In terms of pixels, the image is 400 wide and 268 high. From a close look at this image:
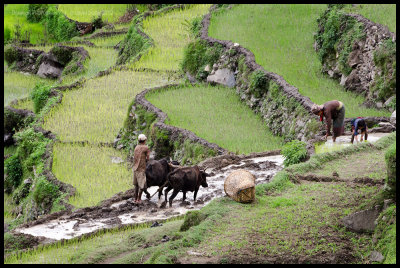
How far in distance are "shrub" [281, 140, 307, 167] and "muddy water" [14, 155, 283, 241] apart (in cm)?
51

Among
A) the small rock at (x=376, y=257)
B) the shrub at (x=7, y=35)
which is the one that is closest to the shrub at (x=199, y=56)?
the small rock at (x=376, y=257)

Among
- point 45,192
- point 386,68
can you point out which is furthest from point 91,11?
point 386,68

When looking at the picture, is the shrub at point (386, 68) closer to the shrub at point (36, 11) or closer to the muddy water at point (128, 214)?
the muddy water at point (128, 214)

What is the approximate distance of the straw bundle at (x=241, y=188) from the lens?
476 inches

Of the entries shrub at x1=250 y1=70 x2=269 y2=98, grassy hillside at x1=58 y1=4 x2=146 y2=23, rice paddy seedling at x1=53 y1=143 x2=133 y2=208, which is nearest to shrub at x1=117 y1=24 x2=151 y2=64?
grassy hillside at x1=58 y1=4 x2=146 y2=23

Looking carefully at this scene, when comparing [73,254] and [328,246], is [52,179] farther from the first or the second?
[328,246]

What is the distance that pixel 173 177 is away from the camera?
14625 millimetres

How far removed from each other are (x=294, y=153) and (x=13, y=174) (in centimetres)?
1349

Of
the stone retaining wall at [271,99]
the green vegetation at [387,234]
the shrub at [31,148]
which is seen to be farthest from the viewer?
the shrub at [31,148]

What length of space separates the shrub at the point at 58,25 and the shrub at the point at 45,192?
29070 millimetres

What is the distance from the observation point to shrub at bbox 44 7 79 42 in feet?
161

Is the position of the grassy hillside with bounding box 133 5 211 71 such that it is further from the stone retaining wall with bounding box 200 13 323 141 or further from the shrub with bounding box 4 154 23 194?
the shrub with bounding box 4 154 23 194

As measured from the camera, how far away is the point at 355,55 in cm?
2352
